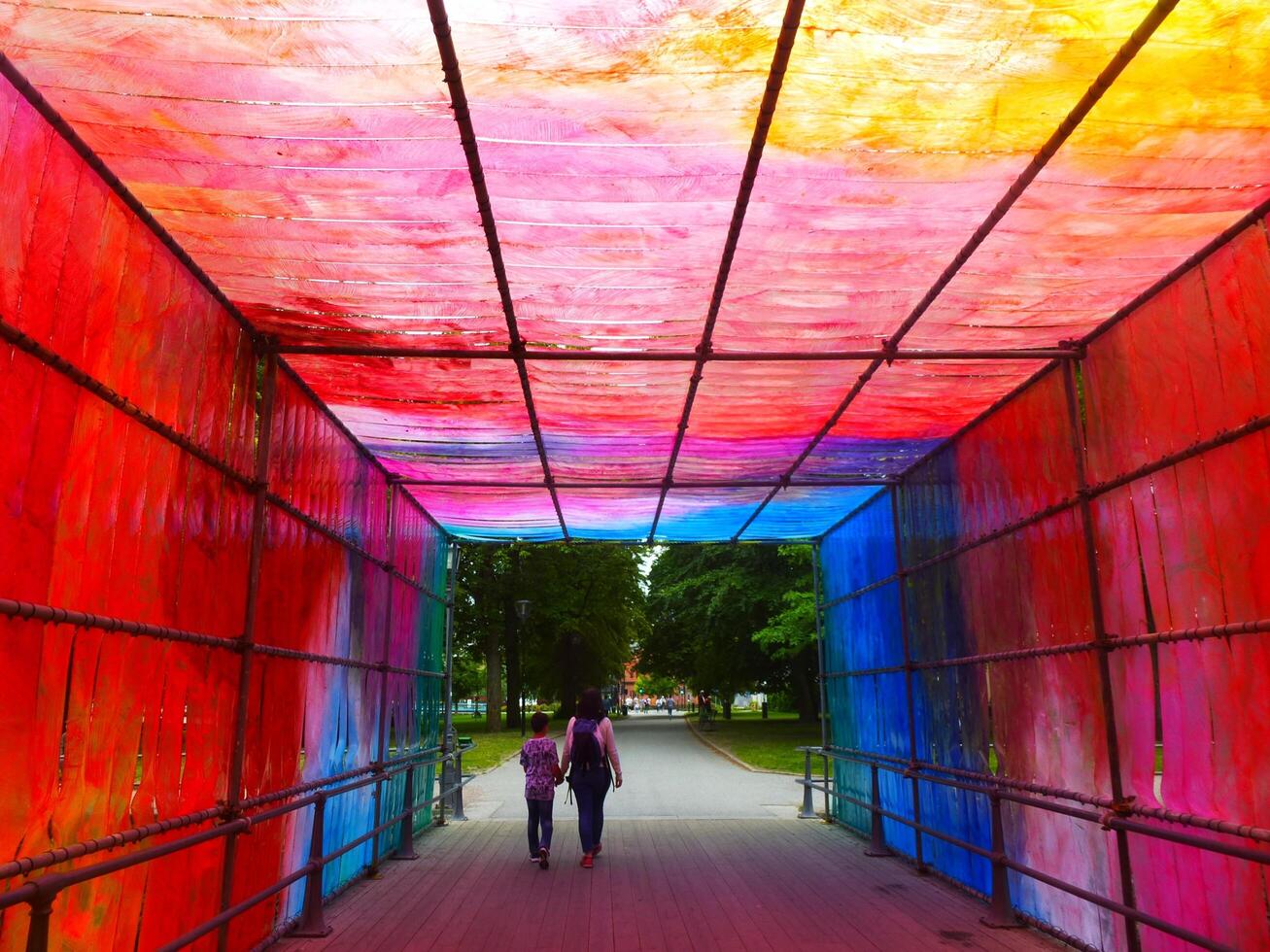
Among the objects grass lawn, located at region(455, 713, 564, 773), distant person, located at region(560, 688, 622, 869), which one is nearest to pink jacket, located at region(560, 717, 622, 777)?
distant person, located at region(560, 688, 622, 869)

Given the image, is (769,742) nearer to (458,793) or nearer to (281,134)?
(458,793)

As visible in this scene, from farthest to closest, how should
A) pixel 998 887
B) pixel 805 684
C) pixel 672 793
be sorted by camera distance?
pixel 805 684
pixel 672 793
pixel 998 887

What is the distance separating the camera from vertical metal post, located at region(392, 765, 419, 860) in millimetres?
9266

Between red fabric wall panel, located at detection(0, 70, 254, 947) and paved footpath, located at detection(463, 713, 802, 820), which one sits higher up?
red fabric wall panel, located at detection(0, 70, 254, 947)

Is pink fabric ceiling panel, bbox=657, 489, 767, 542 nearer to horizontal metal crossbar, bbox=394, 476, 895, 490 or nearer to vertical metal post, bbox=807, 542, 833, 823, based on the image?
horizontal metal crossbar, bbox=394, 476, 895, 490

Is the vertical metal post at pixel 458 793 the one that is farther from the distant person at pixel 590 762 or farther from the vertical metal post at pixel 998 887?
the vertical metal post at pixel 998 887

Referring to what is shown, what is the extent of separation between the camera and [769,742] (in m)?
27.5

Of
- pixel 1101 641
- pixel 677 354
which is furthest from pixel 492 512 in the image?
pixel 1101 641

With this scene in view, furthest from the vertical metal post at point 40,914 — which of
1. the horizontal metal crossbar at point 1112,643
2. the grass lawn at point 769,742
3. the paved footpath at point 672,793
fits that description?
the grass lawn at point 769,742

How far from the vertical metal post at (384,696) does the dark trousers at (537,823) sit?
138 centimetres

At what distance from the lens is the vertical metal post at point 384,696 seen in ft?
27.9

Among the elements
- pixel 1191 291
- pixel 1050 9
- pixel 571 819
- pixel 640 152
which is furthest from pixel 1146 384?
pixel 571 819

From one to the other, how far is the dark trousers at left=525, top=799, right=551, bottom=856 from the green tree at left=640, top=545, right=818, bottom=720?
14.9m

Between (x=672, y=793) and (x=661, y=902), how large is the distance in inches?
329
